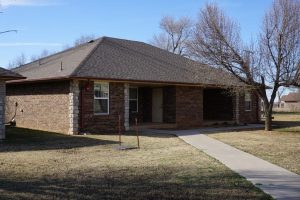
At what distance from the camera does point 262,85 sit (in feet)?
72.0

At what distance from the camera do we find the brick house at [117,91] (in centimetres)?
1959

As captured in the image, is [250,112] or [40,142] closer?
[40,142]

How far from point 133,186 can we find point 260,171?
3298mm

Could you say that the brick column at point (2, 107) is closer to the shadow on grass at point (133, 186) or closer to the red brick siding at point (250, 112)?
the shadow on grass at point (133, 186)

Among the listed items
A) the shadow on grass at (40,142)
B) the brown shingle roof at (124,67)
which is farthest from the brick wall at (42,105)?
the shadow on grass at (40,142)

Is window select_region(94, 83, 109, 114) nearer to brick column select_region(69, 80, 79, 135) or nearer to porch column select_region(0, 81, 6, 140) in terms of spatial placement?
brick column select_region(69, 80, 79, 135)

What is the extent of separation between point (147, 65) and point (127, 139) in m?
7.51

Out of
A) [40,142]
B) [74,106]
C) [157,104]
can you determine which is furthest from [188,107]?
[40,142]

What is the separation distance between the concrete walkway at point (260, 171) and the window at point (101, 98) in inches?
249

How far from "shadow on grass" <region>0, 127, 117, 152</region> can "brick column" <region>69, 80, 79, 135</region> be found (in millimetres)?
934

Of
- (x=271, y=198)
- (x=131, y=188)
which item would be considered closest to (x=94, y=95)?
(x=131, y=188)

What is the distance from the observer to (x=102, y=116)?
20.2 metres

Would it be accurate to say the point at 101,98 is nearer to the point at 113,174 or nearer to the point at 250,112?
the point at 113,174

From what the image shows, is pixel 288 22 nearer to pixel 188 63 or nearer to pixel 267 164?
pixel 188 63
